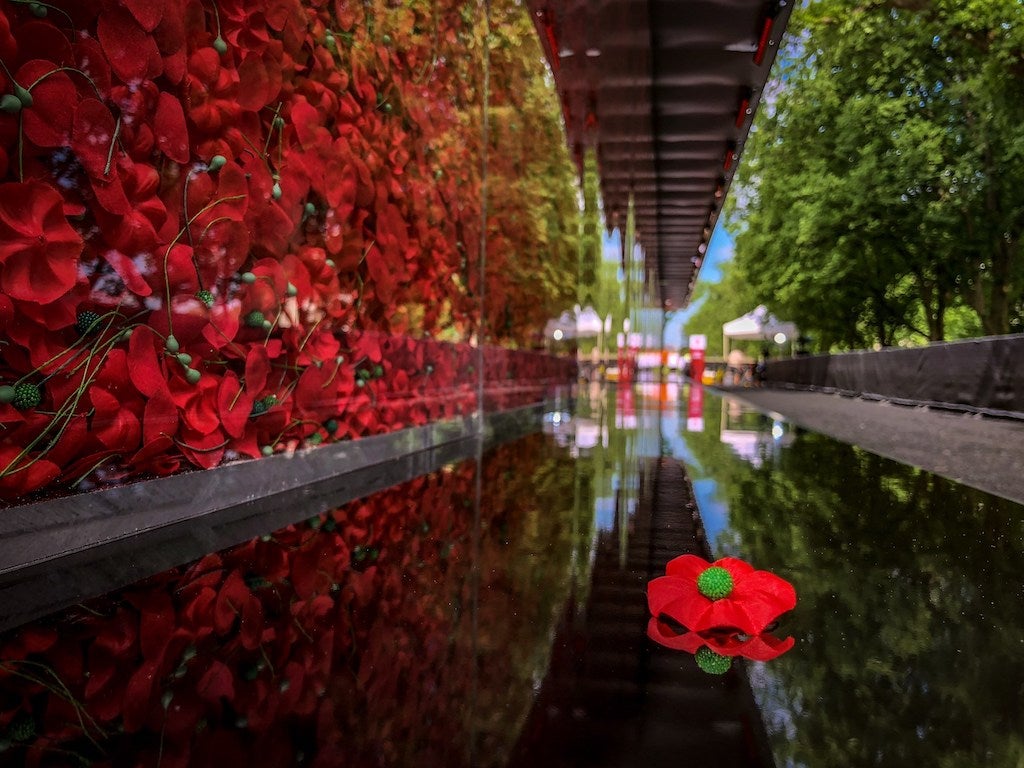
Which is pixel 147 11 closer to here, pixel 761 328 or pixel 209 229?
pixel 209 229

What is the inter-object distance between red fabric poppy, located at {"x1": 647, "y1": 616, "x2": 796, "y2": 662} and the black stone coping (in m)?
1.08

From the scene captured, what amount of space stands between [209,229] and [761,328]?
27.0m

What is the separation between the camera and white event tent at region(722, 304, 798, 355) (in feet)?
78.3

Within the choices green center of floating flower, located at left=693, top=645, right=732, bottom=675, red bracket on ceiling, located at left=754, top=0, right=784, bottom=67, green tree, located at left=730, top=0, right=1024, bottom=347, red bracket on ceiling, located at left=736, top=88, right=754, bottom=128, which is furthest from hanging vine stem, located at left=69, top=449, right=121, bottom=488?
green tree, located at left=730, top=0, right=1024, bottom=347

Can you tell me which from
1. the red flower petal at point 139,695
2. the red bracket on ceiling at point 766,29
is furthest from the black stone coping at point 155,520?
the red bracket on ceiling at point 766,29

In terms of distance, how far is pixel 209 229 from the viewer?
6.73ft

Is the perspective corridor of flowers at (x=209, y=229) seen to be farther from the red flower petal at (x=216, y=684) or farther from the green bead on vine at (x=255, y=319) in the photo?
the red flower petal at (x=216, y=684)

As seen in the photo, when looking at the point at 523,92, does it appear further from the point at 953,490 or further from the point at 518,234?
the point at 953,490

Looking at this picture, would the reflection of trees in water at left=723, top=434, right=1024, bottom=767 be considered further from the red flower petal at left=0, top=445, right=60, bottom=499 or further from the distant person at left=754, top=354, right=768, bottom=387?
the distant person at left=754, top=354, right=768, bottom=387

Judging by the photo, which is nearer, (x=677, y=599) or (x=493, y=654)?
(x=493, y=654)

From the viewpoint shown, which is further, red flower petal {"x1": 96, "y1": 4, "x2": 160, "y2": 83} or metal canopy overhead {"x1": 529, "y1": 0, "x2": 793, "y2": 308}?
metal canopy overhead {"x1": 529, "y1": 0, "x2": 793, "y2": 308}

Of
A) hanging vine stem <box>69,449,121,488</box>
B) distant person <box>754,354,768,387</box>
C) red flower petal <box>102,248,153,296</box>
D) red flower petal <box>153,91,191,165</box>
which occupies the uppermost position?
red flower petal <box>153,91,191,165</box>

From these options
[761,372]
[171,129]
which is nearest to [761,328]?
[761,372]

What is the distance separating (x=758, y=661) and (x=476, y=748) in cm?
Result: 48
